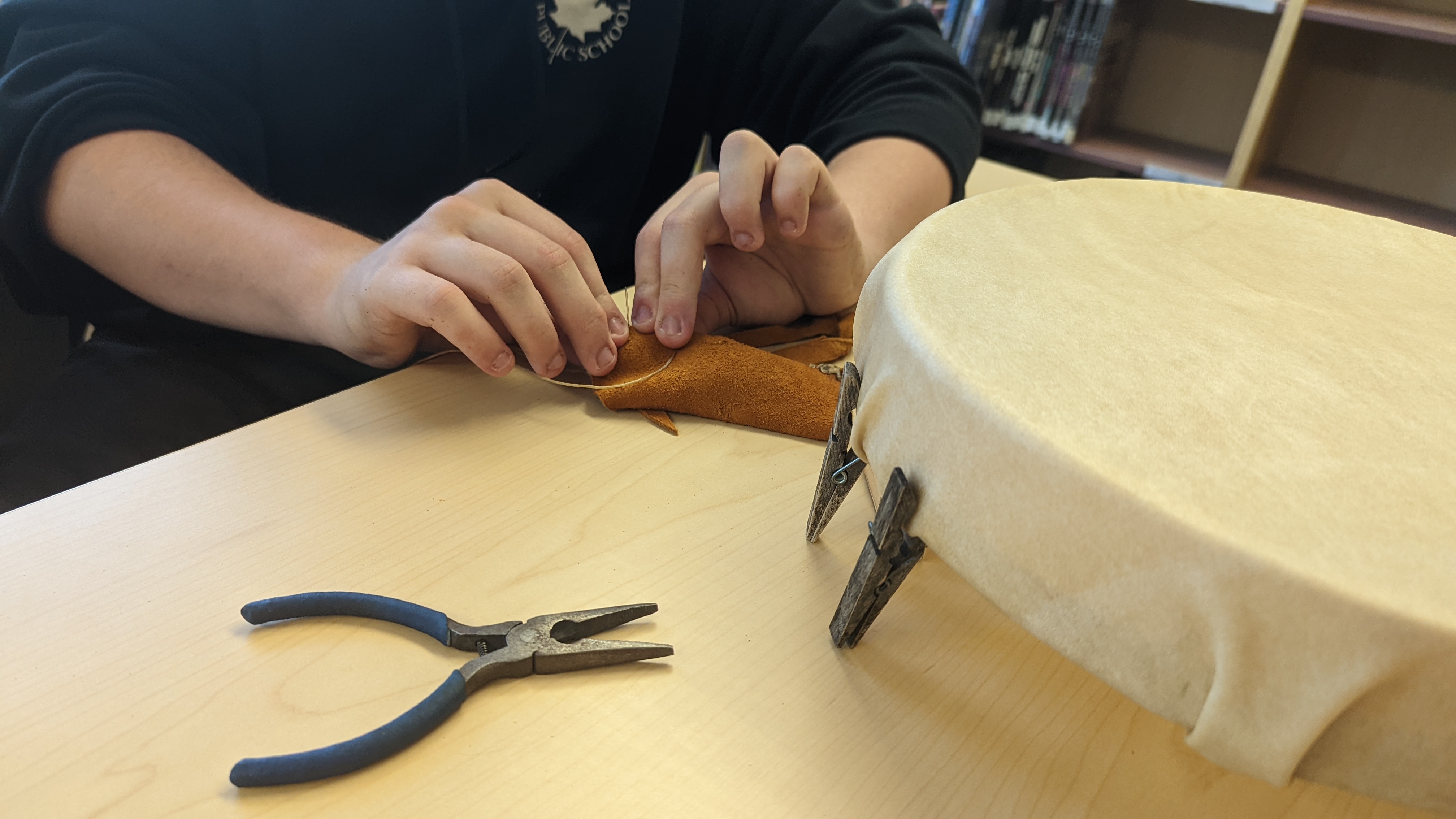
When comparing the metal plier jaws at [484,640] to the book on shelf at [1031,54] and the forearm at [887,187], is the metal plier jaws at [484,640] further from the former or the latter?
the book on shelf at [1031,54]

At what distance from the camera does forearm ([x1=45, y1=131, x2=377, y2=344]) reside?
2.16 feet

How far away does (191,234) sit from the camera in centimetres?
67

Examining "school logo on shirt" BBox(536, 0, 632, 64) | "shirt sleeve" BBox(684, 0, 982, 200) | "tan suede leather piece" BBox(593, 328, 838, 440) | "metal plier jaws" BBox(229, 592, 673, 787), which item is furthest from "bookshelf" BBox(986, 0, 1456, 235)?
"metal plier jaws" BBox(229, 592, 673, 787)

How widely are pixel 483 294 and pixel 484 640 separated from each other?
249 mm

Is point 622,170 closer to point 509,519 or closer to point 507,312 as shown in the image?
point 507,312

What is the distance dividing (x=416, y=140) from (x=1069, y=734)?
0.87 meters

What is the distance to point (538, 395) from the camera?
62 cm

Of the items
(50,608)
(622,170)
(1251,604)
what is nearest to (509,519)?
(50,608)

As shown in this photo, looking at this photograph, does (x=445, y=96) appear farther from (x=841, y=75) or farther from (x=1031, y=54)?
(x=1031, y=54)

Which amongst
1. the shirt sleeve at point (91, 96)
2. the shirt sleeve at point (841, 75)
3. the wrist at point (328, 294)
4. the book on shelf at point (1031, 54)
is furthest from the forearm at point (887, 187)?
the book on shelf at point (1031, 54)

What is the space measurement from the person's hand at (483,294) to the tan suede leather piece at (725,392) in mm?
21

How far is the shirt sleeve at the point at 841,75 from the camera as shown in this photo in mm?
931

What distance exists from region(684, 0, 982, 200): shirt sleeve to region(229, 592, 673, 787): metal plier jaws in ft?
2.19

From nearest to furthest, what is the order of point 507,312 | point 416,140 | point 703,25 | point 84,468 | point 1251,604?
point 1251,604
point 507,312
point 84,468
point 416,140
point 703,25
